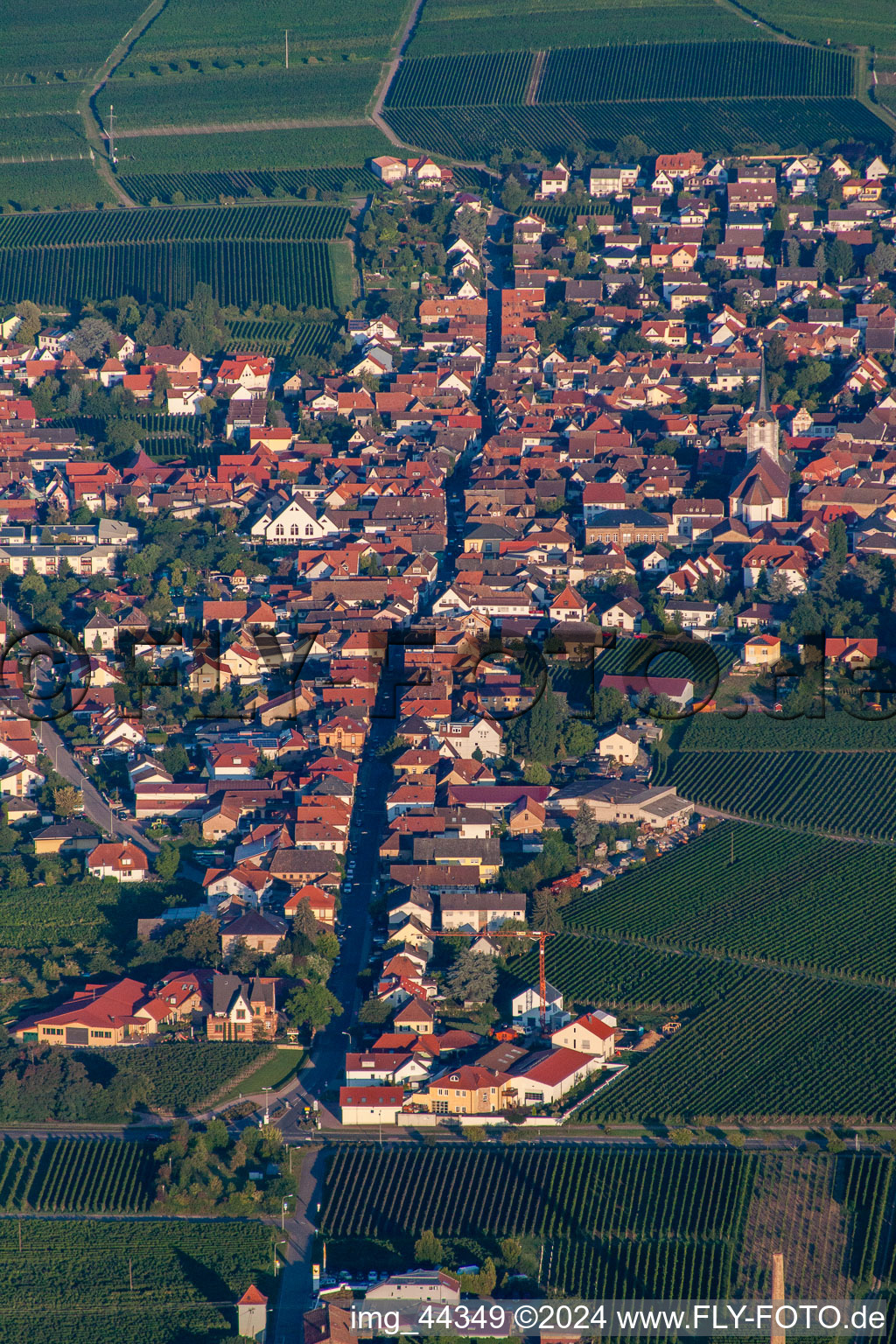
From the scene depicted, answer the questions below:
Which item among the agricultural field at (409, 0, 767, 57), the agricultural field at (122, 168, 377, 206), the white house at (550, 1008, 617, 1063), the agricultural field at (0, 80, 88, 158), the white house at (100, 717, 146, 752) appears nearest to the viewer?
the white house at (550, 1008, 617, 1063)

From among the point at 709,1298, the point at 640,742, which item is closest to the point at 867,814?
the point at 640,742

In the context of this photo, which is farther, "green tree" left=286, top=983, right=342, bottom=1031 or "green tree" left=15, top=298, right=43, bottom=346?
"green tree" left=15, top=298, right=43, bottom=346

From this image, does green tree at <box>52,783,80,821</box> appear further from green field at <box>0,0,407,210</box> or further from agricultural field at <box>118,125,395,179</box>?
agricultural field at <box>118,125,395,179</box>

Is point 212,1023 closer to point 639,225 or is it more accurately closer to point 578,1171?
point 578,1171

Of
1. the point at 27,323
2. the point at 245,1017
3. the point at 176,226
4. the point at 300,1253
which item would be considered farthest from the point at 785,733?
the point at 176,226

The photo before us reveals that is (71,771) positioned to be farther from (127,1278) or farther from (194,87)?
(194,87)

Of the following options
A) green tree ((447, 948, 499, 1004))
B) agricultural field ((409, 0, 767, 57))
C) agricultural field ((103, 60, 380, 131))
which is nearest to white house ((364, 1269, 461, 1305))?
green tree ((447, 948, 499, 1004))

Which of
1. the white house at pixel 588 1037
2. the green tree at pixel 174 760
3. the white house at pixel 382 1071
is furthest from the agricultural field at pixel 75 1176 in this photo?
the green tree at pixel 174 760
